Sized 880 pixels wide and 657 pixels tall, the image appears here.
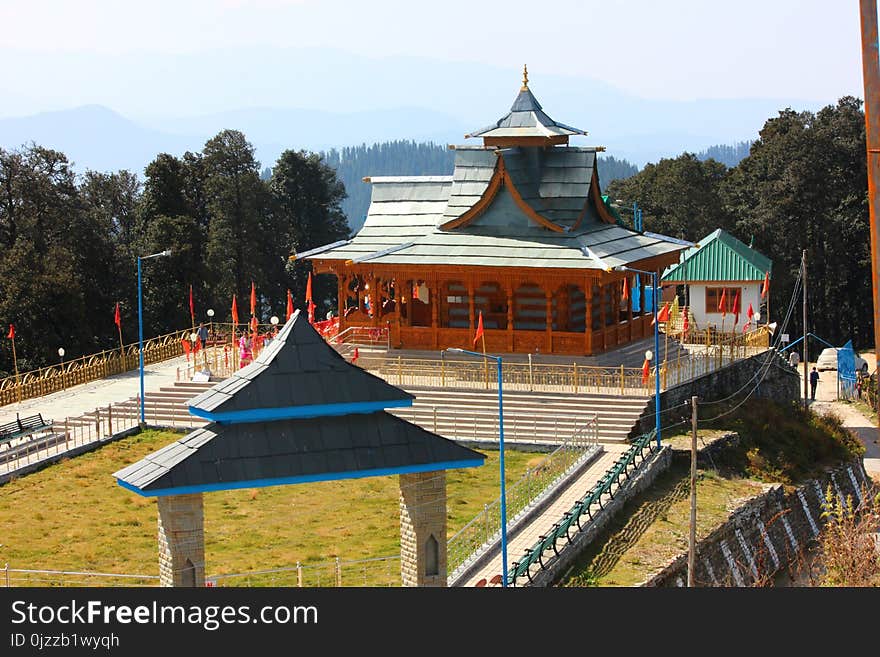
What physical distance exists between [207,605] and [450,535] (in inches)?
569

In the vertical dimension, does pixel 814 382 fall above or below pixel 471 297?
below

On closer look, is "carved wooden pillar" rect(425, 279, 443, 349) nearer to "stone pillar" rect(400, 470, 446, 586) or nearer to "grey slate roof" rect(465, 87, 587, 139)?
"grey slate roof" rect(465, 87, 587, 139)

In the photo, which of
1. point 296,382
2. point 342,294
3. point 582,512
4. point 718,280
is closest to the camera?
point 296,382

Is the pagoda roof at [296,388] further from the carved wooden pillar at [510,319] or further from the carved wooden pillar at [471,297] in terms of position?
the carved wooden pillar at [510,319]

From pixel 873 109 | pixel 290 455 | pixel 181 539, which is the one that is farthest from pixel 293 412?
pixel 873 109

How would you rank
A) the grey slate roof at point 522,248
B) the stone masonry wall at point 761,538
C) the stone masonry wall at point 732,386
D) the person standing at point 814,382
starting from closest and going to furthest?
the stone masonry wall at point 761,538, the stone masonry wall at point 732,386, the grey slate roof at point 522,248, the person standing at point 814,382

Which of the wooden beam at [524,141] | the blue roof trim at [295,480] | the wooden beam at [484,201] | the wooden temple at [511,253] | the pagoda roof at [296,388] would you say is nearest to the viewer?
the blue roof trim at [295,480]

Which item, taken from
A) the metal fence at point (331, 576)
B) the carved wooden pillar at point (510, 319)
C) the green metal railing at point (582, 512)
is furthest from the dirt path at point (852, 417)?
the metal fence at point (331, 576)

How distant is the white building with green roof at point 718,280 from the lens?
192 feet

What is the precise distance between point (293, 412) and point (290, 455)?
0.71 m

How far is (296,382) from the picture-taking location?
22125 millimetres

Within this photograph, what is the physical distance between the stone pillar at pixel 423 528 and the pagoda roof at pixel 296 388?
4.66 feet

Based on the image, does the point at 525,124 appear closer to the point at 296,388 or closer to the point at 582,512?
the point at 582,512

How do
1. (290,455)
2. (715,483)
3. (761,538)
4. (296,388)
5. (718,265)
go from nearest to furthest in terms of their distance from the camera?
(290,455), (296,388), (761,538), (715,483), (718,265)
